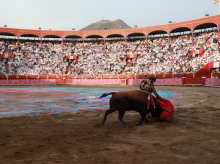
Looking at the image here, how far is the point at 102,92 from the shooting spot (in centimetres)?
1759

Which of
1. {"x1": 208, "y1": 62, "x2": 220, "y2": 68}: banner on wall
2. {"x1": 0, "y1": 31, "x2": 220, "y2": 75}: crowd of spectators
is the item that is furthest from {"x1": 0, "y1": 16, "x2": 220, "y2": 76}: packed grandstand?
{"x1": 208, "y1": 62, "x2": 220, "y2": 68}: banner on wall

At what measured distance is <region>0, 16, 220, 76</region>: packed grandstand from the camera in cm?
3419

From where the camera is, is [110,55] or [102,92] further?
[110,55]

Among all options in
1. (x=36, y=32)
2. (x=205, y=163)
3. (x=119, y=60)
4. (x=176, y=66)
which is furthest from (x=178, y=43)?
(x=205, y=163)

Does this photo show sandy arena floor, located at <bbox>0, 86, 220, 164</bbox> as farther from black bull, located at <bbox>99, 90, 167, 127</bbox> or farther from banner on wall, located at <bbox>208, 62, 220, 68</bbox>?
banner on wall, located at <bbox>208, 62, 220, 68</bbox>

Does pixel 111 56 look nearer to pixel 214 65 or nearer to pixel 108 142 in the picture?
pixel 214 65

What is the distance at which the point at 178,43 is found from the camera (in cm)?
3847

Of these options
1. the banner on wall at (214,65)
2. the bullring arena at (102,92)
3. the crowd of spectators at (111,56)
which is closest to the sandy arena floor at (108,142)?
the bullring arena at (102,92)

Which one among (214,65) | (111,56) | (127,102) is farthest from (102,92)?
(111,56)

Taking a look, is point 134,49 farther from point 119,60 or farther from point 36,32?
point 36,32

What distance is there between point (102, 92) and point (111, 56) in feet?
82.7

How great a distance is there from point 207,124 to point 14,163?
194 inches

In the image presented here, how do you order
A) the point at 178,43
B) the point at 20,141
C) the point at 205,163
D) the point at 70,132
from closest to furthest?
the point at 205,163 < the point at 20,141 < the point at 70,132 < the point at 178,43

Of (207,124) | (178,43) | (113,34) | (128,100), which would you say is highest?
(113,34)
